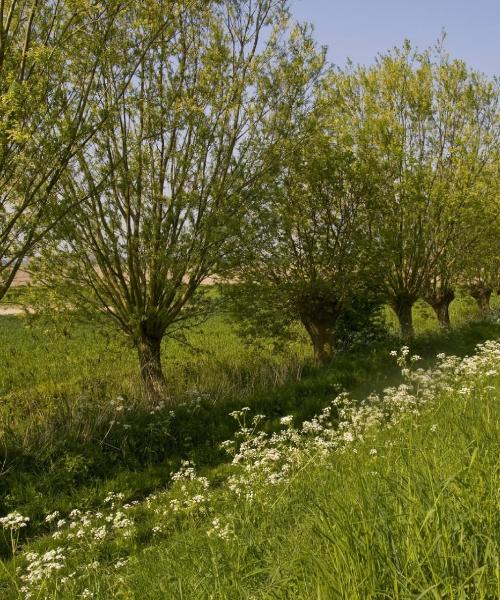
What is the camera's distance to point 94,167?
1030 cm

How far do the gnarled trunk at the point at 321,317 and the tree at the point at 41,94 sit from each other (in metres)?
7.40

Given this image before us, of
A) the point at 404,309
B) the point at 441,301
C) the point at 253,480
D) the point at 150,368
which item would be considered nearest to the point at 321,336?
the point at 404,309

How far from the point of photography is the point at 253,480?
5809mm

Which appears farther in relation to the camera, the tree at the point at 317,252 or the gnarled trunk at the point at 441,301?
the gnarled trunk at the point at 441,301

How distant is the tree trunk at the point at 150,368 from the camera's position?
11031 millimetres

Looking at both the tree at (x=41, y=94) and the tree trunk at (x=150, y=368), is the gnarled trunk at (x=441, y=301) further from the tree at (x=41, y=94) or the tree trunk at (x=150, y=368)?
the tree at (x=41, y=94)

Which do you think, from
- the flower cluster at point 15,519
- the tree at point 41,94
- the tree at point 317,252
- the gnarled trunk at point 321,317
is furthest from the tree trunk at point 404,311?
the flower cluster at point 15,519

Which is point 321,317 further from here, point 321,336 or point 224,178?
point 224,178

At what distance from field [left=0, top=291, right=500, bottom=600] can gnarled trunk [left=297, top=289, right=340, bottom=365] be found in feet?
3.38

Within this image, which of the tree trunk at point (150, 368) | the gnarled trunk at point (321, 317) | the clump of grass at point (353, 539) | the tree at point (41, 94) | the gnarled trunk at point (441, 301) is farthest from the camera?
the gnarled trunk at point (441, 301)

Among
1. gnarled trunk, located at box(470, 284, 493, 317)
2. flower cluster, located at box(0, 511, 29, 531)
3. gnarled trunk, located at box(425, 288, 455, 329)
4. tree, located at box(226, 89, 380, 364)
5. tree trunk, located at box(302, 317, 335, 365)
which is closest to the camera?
flower cluster, located at box(0, 511, 29, 531)

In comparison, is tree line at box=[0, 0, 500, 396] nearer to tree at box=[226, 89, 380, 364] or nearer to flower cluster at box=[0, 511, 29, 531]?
tree at box=[226, 89, 380, 364]

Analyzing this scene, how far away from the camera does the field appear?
8.73ft

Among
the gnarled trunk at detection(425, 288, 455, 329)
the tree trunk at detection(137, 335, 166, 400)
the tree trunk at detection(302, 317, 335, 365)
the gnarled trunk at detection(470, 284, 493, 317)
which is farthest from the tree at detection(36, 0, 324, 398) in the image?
the gnarled trunk at detection(470, 284, 493, 317)
